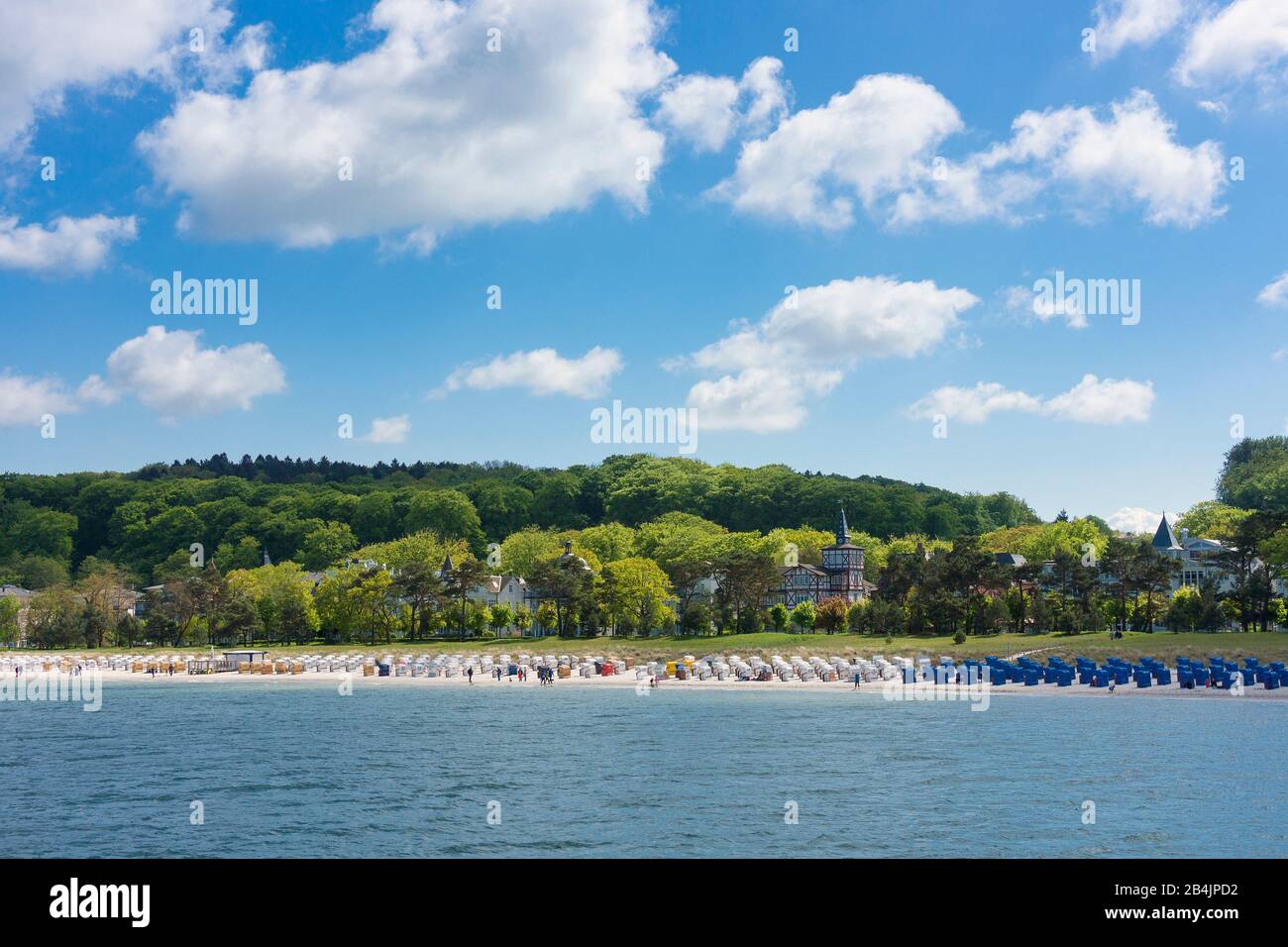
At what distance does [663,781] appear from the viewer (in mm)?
38531

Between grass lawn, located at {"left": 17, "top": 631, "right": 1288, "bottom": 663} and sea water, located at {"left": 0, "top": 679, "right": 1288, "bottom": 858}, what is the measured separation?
46.0 ft

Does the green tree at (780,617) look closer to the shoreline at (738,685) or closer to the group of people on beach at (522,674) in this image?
the shoreline at (738,685)

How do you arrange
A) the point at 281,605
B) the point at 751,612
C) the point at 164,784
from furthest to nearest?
1. the point at 281,605
2. the point at 751,612
3. the point at 164,784

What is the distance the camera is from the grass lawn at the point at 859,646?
75056 mm

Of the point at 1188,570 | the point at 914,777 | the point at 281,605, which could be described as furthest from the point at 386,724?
the point at 1188,570

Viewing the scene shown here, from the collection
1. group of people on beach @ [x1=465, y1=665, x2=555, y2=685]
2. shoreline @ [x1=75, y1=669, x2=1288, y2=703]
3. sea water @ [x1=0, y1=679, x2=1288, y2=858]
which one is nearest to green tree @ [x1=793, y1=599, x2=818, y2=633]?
shoreline @ [x1=75, y1=669, x2=1288, y2=703]

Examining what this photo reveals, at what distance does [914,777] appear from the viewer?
1522 inches

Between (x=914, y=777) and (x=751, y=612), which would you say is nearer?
(x=914, y=777)

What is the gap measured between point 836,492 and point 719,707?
364 ft

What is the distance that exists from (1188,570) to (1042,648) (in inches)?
2258
